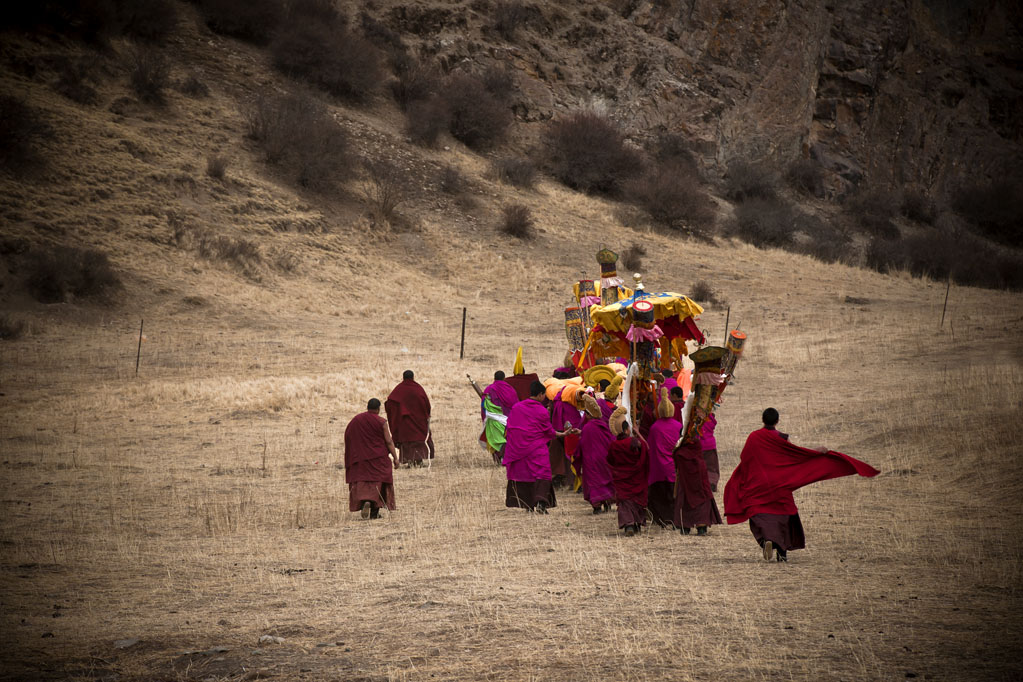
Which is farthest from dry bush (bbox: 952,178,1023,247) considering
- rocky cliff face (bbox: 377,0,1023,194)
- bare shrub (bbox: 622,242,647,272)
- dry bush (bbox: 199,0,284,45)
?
dry bush (bbox: 199,0,284,45)

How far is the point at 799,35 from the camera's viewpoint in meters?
58.1

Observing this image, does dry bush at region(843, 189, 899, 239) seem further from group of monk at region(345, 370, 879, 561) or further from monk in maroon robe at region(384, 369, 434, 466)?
group of monk at region(345, 370, 879, 561)

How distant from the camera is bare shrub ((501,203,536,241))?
40562mm

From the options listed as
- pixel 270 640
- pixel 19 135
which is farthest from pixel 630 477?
pixel 19 135

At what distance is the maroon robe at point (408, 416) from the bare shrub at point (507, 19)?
153 ft

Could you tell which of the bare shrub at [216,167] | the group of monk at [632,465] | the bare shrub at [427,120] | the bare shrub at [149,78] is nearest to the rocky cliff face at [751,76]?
the bare shrub at [427,120]

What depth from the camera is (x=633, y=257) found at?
40.1 metres

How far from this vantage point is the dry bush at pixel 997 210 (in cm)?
5866

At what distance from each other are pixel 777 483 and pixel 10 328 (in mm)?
22172

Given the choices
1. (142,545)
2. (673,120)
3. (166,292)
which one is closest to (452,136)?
(673,120)

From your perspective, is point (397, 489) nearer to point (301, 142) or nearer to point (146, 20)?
point (301, 142)

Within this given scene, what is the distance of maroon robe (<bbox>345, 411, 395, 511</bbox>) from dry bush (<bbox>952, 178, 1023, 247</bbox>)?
58069 millimetres

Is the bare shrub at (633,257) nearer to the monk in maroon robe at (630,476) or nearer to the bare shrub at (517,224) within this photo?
the bare shrub at (517,224)

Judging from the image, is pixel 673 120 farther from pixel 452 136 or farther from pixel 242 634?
pixel 242 634
